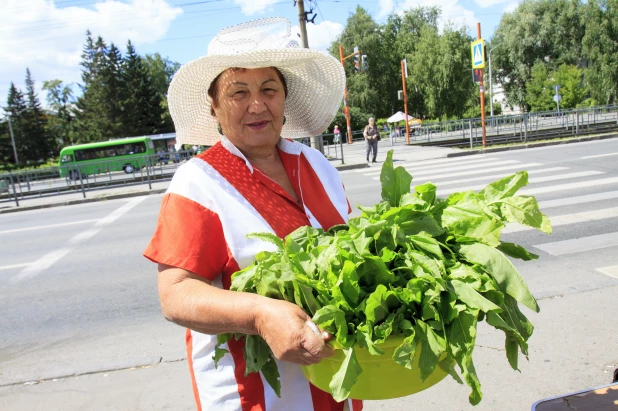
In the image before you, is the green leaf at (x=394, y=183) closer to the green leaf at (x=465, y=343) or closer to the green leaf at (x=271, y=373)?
the green leaf at (x=465, y=343)

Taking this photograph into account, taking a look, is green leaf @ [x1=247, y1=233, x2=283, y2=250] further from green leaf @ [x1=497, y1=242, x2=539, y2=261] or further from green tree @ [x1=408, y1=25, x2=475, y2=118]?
green tree @ [x1=408, y1=25, x2=475, y2=118]

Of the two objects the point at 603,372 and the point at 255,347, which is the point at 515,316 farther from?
the point at 603,372

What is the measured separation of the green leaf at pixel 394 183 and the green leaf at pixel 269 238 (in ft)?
1.17

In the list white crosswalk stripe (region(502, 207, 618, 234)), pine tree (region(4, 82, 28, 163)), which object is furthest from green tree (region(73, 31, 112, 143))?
white crosswalk stripe (region(502, 207, 618, 234))

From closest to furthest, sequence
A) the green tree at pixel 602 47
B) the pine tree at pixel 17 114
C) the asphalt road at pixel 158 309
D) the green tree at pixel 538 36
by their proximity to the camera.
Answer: the asphalt road at pixel 158 309, the green tree at pixel 602 47, the green tree at pixel 538 36, the pine tree at pixel 17 114

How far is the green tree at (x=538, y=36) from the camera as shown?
148 ft

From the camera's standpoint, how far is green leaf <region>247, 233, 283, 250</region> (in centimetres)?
133

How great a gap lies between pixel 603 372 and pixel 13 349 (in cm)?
496

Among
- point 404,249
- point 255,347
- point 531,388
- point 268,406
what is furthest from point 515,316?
point 531,388

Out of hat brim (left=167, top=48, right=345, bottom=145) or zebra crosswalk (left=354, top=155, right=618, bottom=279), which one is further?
zebra crosswalk (left=354, top=155, right=618, bottom=279)

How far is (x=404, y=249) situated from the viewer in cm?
121

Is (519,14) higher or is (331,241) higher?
(519,14)

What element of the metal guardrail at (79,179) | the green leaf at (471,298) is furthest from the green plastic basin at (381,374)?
the metal guardrail at (79,179)

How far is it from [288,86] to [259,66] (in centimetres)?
39
